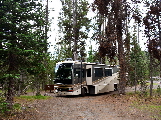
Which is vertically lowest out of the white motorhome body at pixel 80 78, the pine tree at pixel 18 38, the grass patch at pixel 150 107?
the grass patch at pixel 150 107

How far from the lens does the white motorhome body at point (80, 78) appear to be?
63.1ft

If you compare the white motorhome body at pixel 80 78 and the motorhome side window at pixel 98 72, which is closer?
the white motorhome body at pixel 80 78

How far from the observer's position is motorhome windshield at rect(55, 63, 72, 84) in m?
19.3

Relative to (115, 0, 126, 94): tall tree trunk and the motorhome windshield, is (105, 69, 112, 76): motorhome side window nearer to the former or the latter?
(115, 0, 126, 94): tall tree trunk

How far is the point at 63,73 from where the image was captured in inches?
767

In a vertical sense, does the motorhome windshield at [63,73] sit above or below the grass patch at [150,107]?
above

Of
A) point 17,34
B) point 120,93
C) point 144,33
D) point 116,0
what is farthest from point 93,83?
point 17,34

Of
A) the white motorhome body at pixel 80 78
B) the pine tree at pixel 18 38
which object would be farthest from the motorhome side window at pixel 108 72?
the pine tree at pixel 18 38

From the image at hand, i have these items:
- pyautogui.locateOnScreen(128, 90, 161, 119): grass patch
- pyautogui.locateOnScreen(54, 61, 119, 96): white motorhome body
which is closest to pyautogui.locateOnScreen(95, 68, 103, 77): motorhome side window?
pyautogui.locateOnScreen(54, 61, 119, 96): white motorhome body

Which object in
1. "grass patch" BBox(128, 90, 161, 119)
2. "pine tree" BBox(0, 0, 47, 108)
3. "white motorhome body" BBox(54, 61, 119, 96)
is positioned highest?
"pine tree" BBox(0, 0, 47, 108)

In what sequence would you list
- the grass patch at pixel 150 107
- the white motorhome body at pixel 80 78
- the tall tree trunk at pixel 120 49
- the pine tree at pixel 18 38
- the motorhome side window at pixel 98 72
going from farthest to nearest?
the motorhome side window at pixel 98 72 < the white motorhome body at pixel 80 78 < the tall tree trunk at pixel 120 49 < the grass patch at pixel 150 107 < the pine tree at pixel 18 38

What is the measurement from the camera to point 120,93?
1850 cm

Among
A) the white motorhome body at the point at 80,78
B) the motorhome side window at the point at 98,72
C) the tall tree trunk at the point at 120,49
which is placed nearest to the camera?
the tall tree trunk at the point at 120,49

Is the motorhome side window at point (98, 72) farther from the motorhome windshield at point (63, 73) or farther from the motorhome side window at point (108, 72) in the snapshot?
the motorhome windshield at point (63, 73)
